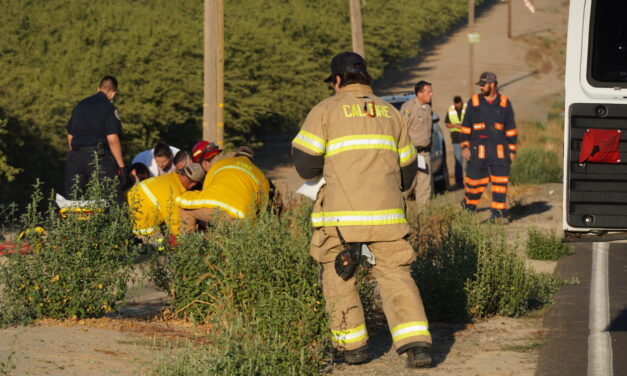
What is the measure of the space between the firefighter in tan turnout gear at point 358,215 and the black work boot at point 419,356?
12 millimetres

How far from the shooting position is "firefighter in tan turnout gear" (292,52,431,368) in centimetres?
666

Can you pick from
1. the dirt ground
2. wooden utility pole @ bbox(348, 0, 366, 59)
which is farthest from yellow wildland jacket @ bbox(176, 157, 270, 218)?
wooden utility pole @ bbox(348, 0, 366, 59)

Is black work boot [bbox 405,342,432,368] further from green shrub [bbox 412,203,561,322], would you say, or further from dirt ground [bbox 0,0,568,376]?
green shrub [bbox 412,203,561,322]

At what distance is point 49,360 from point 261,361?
1212 mm

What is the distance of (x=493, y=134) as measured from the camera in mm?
13875

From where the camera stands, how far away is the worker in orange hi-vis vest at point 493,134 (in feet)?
45.3

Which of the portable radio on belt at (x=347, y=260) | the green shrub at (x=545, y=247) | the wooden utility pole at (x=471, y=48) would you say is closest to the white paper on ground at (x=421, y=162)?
the green shrub at (x=545, y=247)

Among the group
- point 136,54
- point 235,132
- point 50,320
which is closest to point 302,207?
point 50,320

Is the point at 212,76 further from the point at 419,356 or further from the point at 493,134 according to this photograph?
the point at 419,356

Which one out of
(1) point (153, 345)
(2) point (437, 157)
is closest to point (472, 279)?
(1) point (153, 345)

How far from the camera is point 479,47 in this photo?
6188cm

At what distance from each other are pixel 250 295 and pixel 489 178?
25.7ft

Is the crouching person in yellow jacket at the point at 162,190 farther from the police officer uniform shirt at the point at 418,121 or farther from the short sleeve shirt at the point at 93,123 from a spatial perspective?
the police officer uniform shirt at the point at 418,121

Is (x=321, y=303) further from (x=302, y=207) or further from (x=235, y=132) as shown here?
(x=235, y=132)
